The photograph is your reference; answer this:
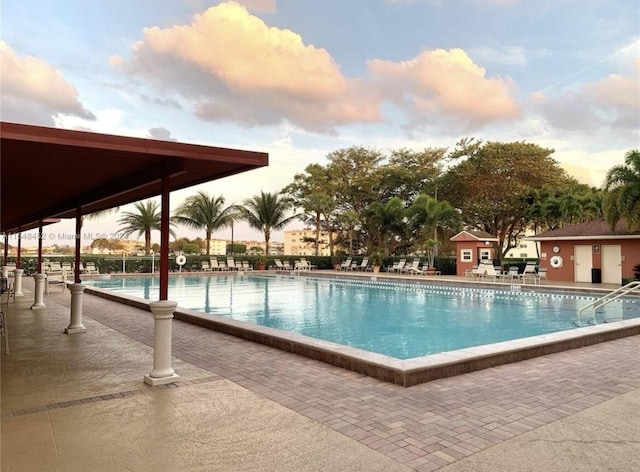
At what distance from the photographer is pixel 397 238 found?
33.6m

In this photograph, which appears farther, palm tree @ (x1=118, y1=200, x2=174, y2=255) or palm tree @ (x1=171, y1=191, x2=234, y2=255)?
palm tree @ (x1=171, y1=191, x2=234, y2=255)

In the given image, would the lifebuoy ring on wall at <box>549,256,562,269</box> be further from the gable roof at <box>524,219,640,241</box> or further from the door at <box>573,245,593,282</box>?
the gable roof at <box>524,219,640,241</box>

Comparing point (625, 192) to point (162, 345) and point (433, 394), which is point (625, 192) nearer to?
point (433, 394)

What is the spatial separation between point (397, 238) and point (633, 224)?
17.9m

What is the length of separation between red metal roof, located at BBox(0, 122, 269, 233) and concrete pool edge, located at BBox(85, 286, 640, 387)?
2606mm

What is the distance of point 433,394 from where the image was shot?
4.71 meters

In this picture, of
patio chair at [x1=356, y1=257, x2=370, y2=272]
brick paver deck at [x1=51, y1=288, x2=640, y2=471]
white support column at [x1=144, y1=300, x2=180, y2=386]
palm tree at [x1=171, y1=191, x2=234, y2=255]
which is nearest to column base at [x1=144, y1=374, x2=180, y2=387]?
white support column at [x1=144, y1=300, x2=180, y2=386]

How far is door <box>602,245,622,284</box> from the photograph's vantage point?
19375mm

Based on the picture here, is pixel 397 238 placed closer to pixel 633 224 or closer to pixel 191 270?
pixel 191 270

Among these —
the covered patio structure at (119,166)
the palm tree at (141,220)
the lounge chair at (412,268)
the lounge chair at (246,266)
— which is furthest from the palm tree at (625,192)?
the palm tree at (141,220)

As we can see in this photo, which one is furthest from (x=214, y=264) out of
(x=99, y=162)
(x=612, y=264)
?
(x=99, y=162)

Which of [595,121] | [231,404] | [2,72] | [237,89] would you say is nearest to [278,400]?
[231,404]

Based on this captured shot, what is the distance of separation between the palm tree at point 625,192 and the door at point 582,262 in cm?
294

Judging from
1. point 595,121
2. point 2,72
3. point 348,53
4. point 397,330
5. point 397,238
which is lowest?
point 397,330
